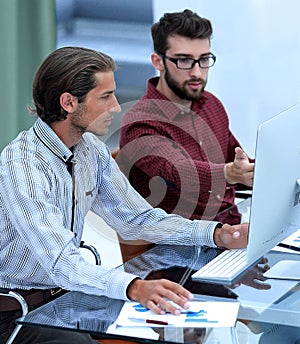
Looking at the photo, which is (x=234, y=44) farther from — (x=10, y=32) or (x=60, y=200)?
(x=60, y=200)

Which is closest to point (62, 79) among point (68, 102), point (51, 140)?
point (68, 102)

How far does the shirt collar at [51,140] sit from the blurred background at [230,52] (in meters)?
2.06

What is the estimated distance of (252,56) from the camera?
4.79 meters

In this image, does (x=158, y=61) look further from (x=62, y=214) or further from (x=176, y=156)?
(x=62, y=214)

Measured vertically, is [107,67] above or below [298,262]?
above

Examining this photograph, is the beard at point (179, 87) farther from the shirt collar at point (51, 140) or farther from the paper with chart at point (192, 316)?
the paper with chart at point (192, 316)

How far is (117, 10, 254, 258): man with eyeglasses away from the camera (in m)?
3.08

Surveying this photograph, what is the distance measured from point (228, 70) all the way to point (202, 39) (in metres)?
1.47

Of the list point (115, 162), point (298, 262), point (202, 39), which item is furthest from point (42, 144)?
point (202, 39)

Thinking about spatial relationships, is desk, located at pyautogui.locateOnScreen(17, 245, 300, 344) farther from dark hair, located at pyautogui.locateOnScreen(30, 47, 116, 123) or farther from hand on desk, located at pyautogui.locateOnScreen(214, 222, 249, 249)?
dark hair, located at pyautogui.locateOnScreen(30, 47, 116, 123)

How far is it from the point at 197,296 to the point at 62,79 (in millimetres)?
827

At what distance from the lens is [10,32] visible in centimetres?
451

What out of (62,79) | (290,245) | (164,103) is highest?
(62,79)

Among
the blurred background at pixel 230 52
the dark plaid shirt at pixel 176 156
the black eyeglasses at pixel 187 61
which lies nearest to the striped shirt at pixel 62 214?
the dark plaid shirt at pixel 176 156
